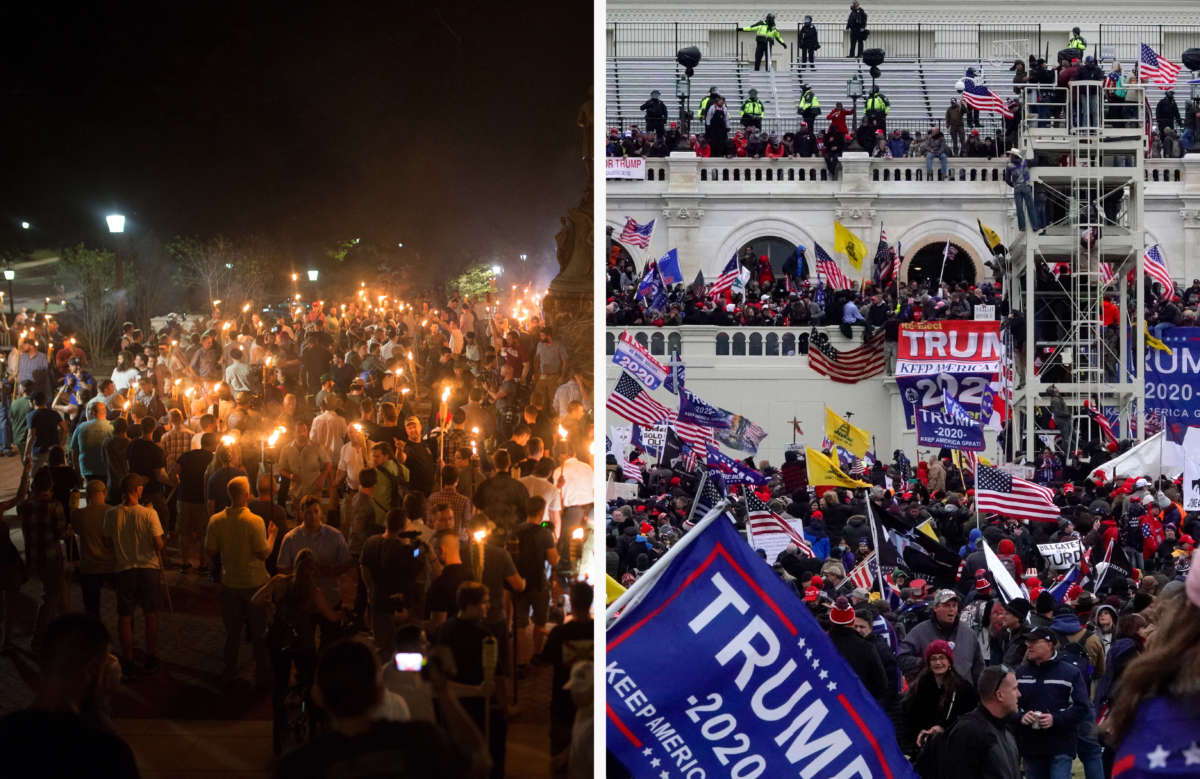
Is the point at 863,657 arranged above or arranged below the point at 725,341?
below

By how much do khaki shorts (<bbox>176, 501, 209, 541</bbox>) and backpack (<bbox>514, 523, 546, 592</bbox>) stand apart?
98 centimetres

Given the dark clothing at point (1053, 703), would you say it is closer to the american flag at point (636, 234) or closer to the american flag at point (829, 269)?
the american flag at point (829, 269)

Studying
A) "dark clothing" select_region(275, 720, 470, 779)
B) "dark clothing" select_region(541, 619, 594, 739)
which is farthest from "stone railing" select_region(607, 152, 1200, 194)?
"dark clothing" select_region(275, 720, 470, 779)

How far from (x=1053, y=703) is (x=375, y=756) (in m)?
3.89

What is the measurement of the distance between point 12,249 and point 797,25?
36137 millimetres

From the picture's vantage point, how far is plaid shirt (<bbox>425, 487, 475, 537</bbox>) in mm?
4859

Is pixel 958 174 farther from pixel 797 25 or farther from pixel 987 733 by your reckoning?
pixel 987 733

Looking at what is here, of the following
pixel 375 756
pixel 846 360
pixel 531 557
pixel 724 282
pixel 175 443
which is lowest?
pixel 375 756

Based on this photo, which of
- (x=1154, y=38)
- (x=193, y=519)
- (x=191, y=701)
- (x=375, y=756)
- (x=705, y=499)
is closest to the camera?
(x=375, y=756)

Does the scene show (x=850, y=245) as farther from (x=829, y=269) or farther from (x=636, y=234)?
(x=636, y=234)

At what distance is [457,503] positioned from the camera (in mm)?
5016

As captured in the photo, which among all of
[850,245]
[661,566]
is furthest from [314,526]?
[850,245]

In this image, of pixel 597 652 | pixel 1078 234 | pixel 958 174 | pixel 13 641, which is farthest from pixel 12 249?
pixel 958 174

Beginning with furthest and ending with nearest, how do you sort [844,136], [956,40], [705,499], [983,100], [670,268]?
[956,40]
[844,136]
[983,100]
[670,268]
[705,499]
